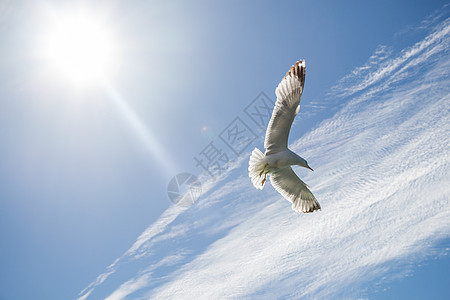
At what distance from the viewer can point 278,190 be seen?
12.1m

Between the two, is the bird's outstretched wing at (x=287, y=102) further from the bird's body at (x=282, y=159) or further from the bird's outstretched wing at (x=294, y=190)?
the bird's outstretched wing at (x=294, y=190)

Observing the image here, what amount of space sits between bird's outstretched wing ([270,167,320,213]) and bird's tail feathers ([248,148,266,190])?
783mm

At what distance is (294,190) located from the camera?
38.8ft

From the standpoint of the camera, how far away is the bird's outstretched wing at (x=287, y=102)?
29.9 feet

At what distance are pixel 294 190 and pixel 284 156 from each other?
220 centimetres

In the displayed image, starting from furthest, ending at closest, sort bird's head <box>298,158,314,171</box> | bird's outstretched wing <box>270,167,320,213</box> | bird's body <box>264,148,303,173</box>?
1. bird's outstretched wing <box>270,167,320,213</box>
2. bird's head <box>298,158,314,171</box>
3. bird's body <box>264,148,303,173</box>

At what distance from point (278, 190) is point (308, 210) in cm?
136

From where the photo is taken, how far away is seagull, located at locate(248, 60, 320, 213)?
9188 mm

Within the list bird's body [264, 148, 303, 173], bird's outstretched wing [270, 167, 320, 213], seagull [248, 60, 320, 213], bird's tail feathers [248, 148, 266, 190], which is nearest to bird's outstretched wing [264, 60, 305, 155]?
seagull [248, 60, 320, 213]

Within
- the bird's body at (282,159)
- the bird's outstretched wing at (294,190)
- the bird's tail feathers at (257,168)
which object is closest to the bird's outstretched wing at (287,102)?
the bird's body at (282,159)

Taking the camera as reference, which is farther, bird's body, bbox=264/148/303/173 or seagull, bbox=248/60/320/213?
bird's body, bbox=264/148/303/173

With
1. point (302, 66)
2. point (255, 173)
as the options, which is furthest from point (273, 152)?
point (302, 66)

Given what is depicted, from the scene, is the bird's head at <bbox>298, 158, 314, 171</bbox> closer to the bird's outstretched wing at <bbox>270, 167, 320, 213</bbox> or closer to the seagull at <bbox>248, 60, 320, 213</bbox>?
the seagull at <bbox>248, 60, 320, 213</bbox>

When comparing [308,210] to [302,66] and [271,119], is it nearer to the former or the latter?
[271,119]
